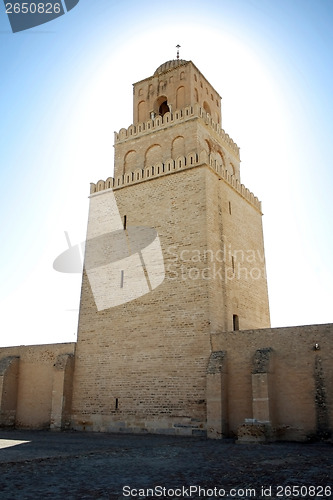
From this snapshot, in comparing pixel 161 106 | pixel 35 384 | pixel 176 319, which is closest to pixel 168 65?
pixel 161 106

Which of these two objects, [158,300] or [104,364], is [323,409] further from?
[104,364]

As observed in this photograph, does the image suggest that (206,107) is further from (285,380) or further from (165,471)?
(165,471)

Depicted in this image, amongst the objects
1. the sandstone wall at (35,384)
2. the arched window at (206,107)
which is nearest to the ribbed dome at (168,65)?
the arched window at (206,107)

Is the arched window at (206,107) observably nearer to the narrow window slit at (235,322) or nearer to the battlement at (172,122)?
the battlement at (172,122)

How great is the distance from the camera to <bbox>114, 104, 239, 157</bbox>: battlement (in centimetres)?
1812

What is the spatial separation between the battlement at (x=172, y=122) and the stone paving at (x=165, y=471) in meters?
13.0

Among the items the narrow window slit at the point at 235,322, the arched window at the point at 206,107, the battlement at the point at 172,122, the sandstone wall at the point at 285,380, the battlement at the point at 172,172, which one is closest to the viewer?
the sandstone wall at the point at 285,380

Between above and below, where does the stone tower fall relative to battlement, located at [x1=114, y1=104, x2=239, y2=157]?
below

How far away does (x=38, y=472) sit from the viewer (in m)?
6.77

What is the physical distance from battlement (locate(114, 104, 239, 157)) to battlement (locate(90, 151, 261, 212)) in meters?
1.81

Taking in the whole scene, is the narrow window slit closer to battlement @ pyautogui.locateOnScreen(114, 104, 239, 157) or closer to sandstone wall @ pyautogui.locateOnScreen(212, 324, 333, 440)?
sandstone wall @ pyautogui.locateOnScreen(212, 324, 333, 440)

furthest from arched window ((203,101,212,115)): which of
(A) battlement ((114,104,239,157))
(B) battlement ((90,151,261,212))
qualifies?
(B) battlement ((90,151,261,212))

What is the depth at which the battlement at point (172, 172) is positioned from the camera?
16.9m

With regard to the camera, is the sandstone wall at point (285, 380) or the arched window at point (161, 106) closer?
the sandstone wall at point (285, 380)
